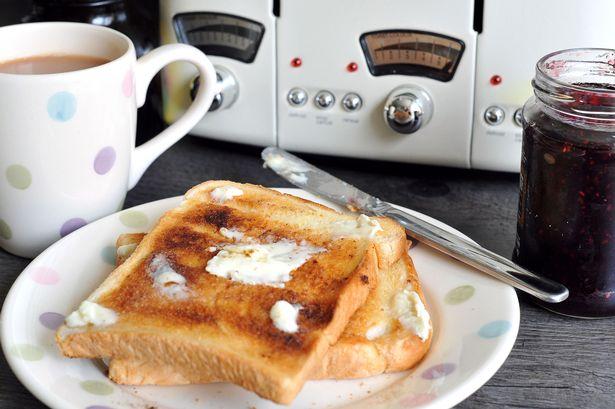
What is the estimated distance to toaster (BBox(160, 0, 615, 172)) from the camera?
1.04 metres

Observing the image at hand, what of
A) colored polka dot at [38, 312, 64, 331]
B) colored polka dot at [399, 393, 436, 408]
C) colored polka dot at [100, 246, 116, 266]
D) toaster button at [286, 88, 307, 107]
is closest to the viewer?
colored polka dot at [399, 393, 436, 408]

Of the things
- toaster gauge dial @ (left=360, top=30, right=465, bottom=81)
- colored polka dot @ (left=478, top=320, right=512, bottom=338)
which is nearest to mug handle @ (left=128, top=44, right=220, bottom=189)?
toaster gauge dial @ (left=360, top=30, right=465, bottom=81)

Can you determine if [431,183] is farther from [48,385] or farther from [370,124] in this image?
[48,385]

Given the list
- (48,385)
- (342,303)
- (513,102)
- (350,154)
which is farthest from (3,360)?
(513,102)

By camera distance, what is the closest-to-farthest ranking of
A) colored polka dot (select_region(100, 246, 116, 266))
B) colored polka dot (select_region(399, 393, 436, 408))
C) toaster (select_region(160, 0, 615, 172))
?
colored polka dot (select_region(399, 393, 436, 408))
colored polka dot (select_region(100, 246, 116, 266))
toaster (select_region(160, 0, 615, 172))

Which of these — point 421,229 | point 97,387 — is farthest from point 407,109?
point 97,387

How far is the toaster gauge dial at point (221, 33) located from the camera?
1.14 metres

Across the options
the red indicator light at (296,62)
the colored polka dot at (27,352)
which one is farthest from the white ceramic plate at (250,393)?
the red indicator light at (296,62)

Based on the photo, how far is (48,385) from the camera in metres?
0.71

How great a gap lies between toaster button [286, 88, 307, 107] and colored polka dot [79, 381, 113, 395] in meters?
0.53

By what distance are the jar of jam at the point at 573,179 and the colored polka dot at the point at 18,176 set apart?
1.76 feet

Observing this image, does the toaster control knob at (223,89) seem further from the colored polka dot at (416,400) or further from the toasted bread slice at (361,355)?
the colored polka dot at (416,400)

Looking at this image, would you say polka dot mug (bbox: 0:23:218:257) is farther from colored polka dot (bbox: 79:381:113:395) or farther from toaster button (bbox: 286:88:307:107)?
colored polka dot (bbox: 79:381:113:395)

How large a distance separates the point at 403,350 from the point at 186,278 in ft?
0.70
